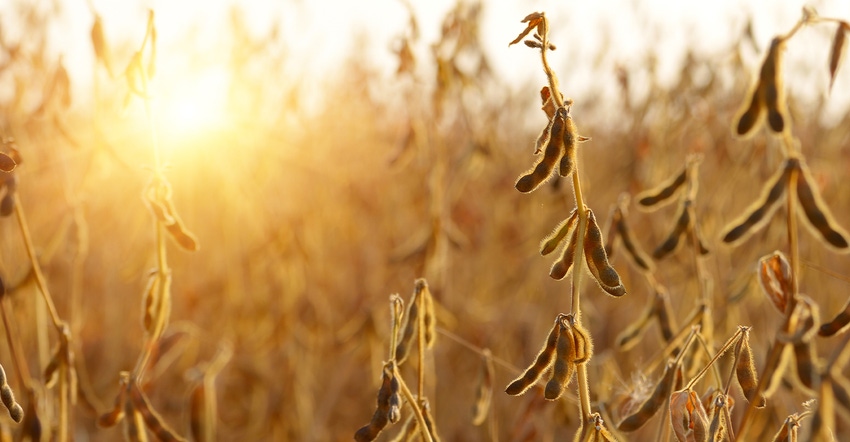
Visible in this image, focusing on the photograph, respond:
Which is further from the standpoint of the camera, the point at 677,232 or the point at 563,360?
the point at 677,232

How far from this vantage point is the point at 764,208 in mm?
1337

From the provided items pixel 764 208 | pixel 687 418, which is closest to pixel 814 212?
pixel 764 208

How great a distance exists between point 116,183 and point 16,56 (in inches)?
79.5

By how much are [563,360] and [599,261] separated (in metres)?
0.13

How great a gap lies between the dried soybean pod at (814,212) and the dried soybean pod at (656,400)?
1.06 feet

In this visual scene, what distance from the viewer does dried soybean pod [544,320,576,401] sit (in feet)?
3.42

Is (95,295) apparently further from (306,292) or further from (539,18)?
(539,18)

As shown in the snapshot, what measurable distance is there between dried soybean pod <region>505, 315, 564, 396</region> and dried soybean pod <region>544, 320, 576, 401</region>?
3 cm

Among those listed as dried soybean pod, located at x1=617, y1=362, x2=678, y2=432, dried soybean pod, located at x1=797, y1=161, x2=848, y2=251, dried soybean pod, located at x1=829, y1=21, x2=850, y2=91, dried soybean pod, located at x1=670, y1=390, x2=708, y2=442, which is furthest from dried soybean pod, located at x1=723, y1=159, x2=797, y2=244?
dried soybean pod, located at x1=670, y1=390, x2=708, y2=442

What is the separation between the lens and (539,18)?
106 cm

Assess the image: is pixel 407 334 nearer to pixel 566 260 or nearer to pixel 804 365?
pixel 566 260

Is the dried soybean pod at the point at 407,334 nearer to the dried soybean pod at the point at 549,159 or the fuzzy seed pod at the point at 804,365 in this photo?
the dried soybean pod at the point at 549,159

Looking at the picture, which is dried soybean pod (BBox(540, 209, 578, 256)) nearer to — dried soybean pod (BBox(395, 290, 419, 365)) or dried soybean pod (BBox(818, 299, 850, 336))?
dried soybean pod (BBox(395, 290, 419, 365))

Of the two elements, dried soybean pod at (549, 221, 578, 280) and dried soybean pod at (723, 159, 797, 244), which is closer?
dried soybean pod at (549, 221, 578, 280)
